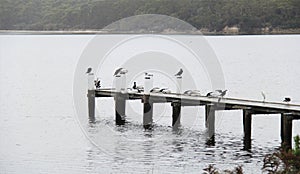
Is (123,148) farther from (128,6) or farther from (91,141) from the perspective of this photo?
(128,6)

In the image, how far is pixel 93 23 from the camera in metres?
141

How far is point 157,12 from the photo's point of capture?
139500mm

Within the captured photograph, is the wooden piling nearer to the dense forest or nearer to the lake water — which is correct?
the lake water

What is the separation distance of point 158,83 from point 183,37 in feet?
263

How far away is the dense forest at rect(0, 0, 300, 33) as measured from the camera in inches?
5394

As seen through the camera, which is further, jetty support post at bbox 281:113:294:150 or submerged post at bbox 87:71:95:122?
submerged post at bbox 87:71:95:122

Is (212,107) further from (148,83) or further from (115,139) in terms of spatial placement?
(115,139)

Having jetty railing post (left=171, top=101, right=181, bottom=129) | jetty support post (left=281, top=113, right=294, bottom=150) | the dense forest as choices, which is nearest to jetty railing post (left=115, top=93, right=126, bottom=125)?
jetty railing post (left=171, top=101, right=181, bottom=129)

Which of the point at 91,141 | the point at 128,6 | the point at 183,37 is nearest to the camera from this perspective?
the point at 91,141

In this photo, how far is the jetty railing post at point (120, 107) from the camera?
35.0 meters

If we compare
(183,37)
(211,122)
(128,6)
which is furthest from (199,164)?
(183,37)

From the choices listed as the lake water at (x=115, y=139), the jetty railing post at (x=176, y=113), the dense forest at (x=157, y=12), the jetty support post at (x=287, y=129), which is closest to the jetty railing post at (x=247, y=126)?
the lake water at (x=115, y=139)

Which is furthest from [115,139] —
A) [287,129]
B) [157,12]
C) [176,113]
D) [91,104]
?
[157,12]

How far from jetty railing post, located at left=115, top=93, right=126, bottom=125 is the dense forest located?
306ft
